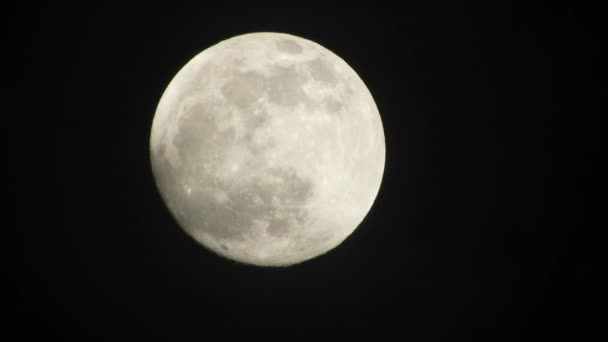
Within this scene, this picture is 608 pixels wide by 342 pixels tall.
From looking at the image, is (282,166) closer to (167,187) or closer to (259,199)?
(259,199)

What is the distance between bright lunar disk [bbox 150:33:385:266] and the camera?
2.86 metres

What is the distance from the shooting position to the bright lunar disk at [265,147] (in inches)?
113

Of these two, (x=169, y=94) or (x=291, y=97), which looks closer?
(x=291, y=97)

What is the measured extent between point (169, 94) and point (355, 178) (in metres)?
1.49

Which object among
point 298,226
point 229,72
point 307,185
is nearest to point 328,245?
point 298,226

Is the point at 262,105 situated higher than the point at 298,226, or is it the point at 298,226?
A: the point at 262,105

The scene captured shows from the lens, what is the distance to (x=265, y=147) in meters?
2.85

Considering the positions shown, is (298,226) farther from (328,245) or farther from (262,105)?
(262,105)

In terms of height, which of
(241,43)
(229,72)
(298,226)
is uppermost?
(241,43)

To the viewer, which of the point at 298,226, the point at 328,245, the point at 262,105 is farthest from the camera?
the point at 328,245

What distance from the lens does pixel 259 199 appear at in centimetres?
294

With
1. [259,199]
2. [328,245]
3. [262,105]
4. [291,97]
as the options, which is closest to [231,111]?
[262,105]

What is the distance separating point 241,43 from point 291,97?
657mm

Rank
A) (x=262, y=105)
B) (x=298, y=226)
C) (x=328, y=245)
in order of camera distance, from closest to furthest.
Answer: (x=262, y=105)
(x=298, y=226)
(x=328, y=245)
